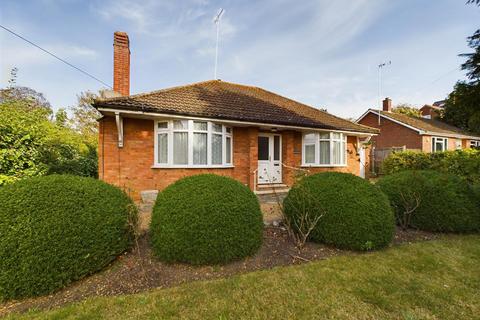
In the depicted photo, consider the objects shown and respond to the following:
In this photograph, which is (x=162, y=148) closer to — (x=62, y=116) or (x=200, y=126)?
(x=200, y=126)

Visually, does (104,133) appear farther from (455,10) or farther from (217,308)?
(455,10)

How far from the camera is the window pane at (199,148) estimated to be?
27.4 ft

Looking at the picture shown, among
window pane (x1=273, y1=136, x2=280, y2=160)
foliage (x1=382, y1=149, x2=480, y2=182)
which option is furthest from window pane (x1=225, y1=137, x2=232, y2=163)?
foliage (x1=382, y1=149, x2=480, y2=182)

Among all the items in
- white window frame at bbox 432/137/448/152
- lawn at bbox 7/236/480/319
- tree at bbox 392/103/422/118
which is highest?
tree at bbox 392/103/422/118

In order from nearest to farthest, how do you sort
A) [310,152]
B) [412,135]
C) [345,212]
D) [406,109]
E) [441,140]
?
1. [345,212]
2. [310,152]
3. [412,135]
4. [441,140]
5. [406,109]

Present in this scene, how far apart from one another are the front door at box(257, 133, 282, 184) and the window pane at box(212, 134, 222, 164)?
2.18 metres

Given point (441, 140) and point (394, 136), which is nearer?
point (441, 140)

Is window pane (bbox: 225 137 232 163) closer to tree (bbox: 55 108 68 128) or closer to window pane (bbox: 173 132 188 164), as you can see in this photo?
window pane (bbox: 173 132 188 164)

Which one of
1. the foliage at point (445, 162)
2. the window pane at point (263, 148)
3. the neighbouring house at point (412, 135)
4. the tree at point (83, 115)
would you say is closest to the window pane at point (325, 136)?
the window pane at point (263, 148)

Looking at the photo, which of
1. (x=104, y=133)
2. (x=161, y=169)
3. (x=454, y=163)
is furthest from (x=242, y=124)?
(x=454, y=163)

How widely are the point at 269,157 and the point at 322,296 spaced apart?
308 inches

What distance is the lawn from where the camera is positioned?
2.57m

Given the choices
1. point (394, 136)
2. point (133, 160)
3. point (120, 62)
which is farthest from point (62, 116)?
point (394, 136)

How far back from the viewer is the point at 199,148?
8430mm
